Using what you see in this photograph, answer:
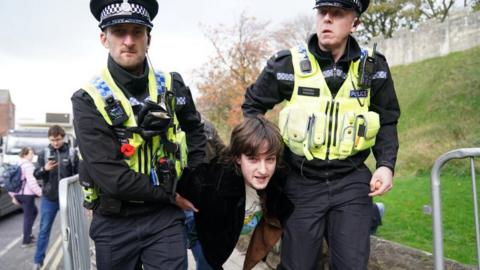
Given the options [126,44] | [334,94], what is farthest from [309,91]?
[126,44]

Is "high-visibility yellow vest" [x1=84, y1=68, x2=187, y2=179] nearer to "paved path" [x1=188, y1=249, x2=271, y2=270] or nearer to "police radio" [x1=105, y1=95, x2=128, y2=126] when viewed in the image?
"police radio" [x1=105, y1=95, x2=128, y2=126]

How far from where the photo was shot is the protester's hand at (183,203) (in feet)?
8.62

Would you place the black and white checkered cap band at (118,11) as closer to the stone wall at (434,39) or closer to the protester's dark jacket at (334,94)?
the protester's dark jacket at (334,94)

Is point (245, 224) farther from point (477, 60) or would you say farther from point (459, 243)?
point (477, 60)

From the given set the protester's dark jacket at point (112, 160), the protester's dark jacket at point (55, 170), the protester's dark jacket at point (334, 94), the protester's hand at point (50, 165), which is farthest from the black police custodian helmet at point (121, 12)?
the protester's hand at point (50, 165)

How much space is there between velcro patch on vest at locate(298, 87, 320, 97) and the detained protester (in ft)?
0.92

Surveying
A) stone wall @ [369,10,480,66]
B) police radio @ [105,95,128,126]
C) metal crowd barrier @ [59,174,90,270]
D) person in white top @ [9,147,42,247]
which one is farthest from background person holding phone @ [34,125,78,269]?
stone wall @ [369,10,480,66]

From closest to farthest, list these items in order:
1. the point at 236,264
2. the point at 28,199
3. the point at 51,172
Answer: the point at 236,264
the point at 51,172
the point at 28,199

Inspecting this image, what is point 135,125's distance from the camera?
2412mm

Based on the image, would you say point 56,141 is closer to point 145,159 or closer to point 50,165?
point 50,165

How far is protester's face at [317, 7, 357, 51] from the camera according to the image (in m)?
2.75

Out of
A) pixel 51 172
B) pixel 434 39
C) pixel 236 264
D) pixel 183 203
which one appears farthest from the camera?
pixel 434 39

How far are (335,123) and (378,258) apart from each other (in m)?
1.46

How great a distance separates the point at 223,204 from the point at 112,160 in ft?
2.53
